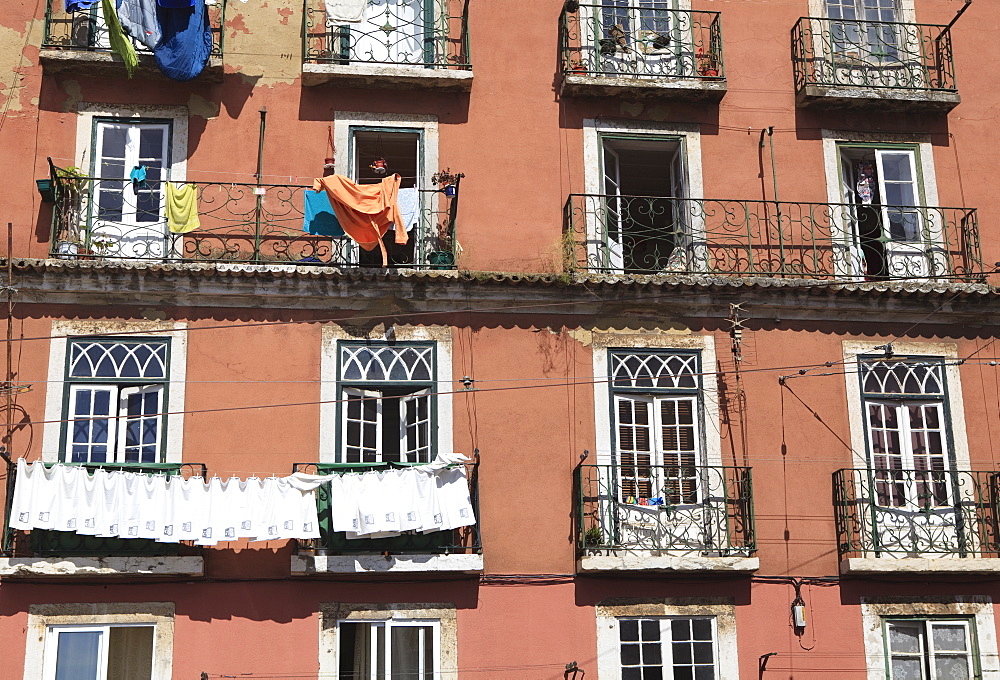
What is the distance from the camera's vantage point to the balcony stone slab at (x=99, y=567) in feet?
48.3

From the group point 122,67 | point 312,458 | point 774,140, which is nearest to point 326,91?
point 122,67

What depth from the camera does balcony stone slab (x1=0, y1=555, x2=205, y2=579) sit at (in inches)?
579

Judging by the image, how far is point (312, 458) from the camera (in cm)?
1574

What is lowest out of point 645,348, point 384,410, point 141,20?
point 384,410

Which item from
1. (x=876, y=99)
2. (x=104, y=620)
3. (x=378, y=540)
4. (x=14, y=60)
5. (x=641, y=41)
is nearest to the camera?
(x=104, y=620)

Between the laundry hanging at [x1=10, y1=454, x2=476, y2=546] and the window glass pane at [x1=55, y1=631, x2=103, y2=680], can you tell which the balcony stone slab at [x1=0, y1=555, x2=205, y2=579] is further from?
the window glass pane at [x1=55, y1=631, x2=103, y2=680]

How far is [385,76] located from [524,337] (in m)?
3.90

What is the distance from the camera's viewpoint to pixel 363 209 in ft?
53.1

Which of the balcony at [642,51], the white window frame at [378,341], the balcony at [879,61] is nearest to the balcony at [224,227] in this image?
the white window frame at [378,341]

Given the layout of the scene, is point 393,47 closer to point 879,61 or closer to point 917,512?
point 879,61

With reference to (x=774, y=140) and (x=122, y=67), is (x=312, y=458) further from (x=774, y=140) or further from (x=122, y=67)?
(x=774, y=140)

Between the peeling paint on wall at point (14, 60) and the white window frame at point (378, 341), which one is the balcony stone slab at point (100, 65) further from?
the white window frame at point (378, 341)

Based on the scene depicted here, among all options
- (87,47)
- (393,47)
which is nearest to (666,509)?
(393,47)

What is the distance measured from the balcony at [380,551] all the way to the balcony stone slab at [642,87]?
18.6 feet
